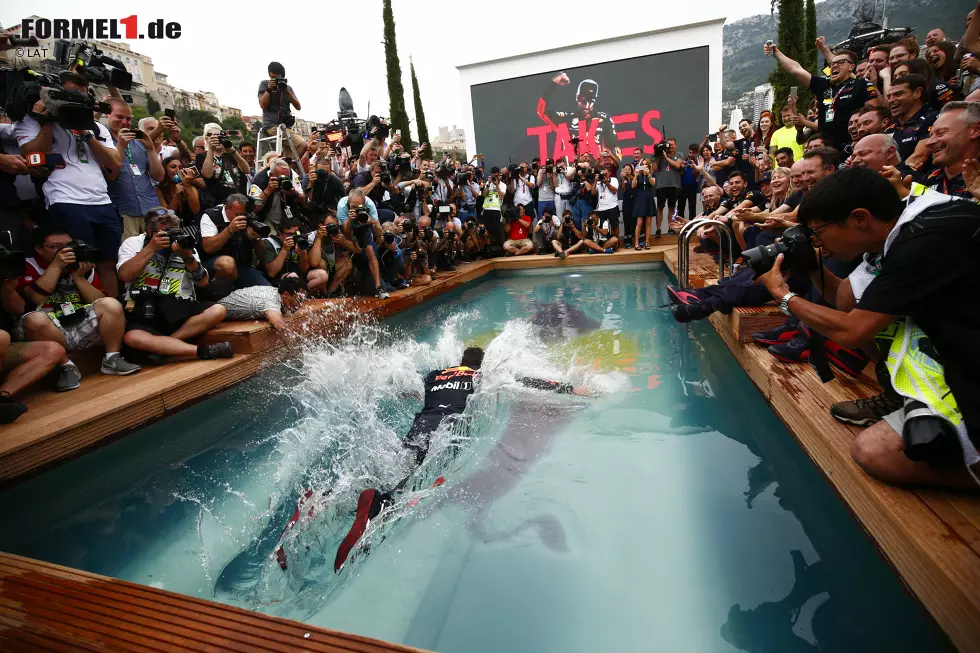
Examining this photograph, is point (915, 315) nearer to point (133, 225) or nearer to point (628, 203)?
point (133, 225)

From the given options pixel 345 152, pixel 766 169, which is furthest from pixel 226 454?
pixel 766 169

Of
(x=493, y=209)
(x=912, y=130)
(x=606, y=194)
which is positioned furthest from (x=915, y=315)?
(x=493, y=209)

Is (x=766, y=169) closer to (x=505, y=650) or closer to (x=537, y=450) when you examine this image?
(x=537, y=450)

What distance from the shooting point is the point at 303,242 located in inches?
215

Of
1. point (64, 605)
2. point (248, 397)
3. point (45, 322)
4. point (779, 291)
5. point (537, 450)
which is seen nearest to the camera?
point (64, 605)

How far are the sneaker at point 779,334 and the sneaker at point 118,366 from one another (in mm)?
4628

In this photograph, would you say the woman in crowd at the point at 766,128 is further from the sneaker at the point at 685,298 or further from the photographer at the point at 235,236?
the photographer at the point at 235,236

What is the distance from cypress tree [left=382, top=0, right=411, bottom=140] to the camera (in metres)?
21.5

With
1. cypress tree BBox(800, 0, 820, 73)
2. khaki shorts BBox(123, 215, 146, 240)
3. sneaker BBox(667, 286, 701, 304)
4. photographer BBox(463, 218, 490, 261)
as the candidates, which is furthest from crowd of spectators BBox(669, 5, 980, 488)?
cypress tree BBox(800, 0, 820, 73)

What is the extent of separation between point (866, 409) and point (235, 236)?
17.0ft

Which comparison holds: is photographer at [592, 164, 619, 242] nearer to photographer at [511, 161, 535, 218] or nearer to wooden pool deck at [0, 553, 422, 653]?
A: photographer at [511, 161, 535, 218]

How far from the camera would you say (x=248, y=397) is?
3.94 m

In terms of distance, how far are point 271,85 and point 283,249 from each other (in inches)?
101

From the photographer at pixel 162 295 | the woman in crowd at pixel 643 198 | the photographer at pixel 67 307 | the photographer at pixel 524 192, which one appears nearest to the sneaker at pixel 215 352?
the photographer at pixel 162 295
